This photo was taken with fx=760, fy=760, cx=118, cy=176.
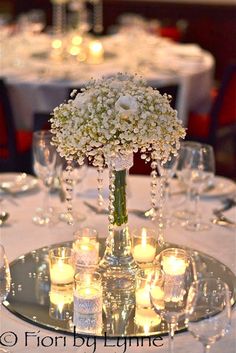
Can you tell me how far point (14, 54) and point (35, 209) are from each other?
2629 millimetres

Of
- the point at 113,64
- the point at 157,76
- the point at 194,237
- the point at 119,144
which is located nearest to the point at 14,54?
the point at 113,64

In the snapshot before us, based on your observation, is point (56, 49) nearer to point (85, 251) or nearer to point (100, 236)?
point (100, 236)

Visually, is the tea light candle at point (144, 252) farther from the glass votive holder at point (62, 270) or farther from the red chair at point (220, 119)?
the red chair at point (220, 119)

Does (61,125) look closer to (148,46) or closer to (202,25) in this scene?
(148,46)

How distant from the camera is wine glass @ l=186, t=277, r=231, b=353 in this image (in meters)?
1.48

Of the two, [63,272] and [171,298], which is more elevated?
[171,298]

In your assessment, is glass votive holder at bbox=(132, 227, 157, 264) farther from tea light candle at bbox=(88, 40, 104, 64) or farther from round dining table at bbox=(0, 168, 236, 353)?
tea light candle at bbox=(88, 40, 104, 64)

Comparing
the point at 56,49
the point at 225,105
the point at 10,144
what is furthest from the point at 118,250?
the point at 56,49

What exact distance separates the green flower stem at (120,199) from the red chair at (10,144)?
2.19 m

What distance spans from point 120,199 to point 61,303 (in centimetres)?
30

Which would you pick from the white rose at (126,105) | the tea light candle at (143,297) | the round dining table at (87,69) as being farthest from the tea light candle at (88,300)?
the round dining table at (87,69)

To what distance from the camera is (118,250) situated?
6.36 feet

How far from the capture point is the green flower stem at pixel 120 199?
74.4 inches

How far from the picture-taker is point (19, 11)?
8.15 metres
